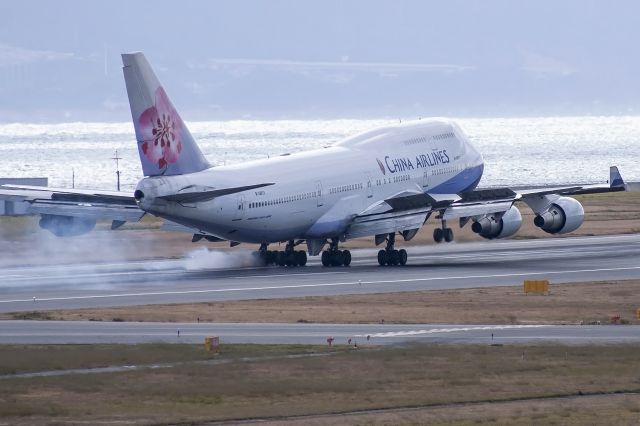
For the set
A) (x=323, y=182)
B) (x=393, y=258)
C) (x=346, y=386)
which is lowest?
(x=346, y=386)

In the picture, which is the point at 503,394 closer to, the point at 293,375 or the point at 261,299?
the point at 293,375

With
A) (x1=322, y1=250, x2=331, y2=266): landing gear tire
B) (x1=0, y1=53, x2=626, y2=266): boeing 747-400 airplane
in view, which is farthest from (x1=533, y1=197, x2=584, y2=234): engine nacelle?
(x1=322, y1=250, x2=331, y2=266): landing gear tire

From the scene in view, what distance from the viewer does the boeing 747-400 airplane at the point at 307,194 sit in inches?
2324

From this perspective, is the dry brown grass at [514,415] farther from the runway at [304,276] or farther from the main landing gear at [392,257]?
the main landing gear at [392,257]

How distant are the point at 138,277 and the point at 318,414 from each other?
31570 mm

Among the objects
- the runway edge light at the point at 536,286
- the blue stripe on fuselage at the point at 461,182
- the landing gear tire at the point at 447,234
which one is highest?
the blue stripe on fuselage at the point at 461,182

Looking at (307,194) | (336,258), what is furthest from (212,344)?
(336,258)

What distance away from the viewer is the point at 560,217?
7219 centimetres

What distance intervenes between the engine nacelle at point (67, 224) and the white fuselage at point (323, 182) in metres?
7.76

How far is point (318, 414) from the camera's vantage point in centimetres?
3341

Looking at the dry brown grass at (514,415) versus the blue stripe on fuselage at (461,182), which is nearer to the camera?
the dry brown grass at (514,415)

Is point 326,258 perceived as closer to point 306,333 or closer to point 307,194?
point 307,194

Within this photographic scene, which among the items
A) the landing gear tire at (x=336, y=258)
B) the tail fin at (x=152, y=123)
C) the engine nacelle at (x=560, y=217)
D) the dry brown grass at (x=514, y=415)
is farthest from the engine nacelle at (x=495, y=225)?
the dry brown grass at (x=514, y=415)

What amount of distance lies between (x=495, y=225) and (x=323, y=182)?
8.84 m
